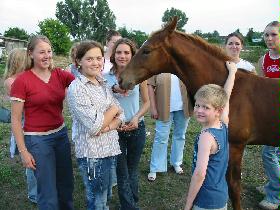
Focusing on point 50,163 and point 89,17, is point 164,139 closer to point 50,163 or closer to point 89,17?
point 50,163

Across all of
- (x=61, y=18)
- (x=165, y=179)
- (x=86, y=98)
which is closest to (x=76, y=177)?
(x=165, y=179)

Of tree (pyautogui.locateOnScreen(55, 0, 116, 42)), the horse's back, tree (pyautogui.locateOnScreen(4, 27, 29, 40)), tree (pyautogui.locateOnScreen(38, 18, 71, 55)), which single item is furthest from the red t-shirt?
tree (pyautogui.locateOnScreen(55, 0, 116, 42))

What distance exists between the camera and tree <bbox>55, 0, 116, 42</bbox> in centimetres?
6619

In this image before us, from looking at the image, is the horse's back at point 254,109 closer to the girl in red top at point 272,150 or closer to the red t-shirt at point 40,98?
the girl in red top at point 272,150

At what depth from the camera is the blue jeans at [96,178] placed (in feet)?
9.02

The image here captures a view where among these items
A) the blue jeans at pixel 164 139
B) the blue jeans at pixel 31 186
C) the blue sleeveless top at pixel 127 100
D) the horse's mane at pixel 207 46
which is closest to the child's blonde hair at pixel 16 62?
the blue sleeveless top at pixel 127 100

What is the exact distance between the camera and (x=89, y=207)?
2852 millimetres

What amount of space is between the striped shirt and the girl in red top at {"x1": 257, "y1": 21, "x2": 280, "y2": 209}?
2.38m

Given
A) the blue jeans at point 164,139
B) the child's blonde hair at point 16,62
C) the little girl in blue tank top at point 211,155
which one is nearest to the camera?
the little girl in blue tank top at point 211,155

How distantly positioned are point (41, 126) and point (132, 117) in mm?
1000

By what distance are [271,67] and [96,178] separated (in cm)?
283

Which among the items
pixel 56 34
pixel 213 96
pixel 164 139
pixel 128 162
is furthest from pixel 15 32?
pixel 213 96

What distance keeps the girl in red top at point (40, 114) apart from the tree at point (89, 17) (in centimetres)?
6433

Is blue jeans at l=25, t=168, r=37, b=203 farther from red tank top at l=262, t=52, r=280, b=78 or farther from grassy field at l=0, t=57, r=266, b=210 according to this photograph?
red tank top at l=262, t=52, r=280, b=78
